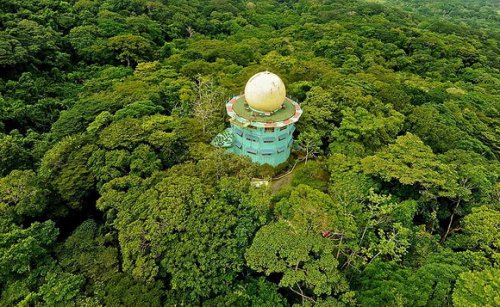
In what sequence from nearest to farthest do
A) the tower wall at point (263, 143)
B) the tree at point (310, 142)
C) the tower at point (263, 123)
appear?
the tower at point (263, 123)
the tower wall at point (263, 143)
the tree at point (310, 142)

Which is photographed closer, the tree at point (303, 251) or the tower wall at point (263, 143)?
the tree at point (303, 251)

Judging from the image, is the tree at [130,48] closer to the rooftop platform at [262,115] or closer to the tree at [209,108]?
the tree at [209,108]

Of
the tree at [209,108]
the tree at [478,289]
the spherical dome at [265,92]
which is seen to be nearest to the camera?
the tree at [478,289]

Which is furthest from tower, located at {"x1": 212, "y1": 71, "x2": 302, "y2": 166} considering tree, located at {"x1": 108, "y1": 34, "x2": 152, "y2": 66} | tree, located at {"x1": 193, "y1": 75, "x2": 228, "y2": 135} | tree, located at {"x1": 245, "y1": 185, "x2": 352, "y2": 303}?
tree, located at {"x1": 108, "y1": 34, "x2": 152, "y2": 66}

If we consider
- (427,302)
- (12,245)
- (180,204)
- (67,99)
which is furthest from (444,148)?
(67,99)

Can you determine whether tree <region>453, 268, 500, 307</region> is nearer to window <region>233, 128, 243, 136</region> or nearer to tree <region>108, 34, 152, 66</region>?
window <region>233, 128, 243, 136</region>

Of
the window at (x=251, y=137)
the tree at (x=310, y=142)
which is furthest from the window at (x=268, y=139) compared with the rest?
the tree at (x=310, y=142)

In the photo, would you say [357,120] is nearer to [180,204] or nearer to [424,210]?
[424,210]
